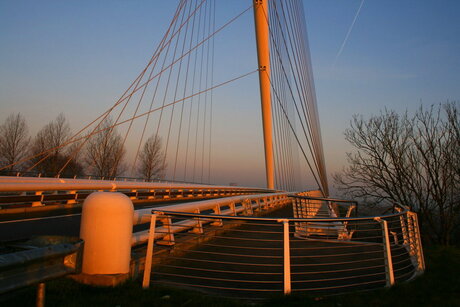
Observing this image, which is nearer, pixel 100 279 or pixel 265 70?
pixel 100 279

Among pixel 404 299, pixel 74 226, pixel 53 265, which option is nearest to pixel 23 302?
pixel 53 265

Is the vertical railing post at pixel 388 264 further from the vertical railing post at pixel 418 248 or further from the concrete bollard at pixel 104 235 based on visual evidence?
the concrete bollard at pixel 104 235

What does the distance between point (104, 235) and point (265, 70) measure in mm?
14091

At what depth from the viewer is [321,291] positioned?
150 inches

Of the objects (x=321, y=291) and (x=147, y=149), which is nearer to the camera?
(x=321, y=291)

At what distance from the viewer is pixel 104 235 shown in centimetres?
332

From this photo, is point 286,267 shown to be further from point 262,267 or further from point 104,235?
point 104,235

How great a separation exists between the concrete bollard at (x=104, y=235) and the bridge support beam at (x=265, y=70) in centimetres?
1165

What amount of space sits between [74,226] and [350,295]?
17.8ft

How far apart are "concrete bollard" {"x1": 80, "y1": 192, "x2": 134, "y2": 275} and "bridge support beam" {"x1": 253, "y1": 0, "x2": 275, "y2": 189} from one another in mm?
11648

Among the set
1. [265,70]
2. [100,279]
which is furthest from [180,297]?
[265,70]

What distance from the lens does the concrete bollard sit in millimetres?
3311

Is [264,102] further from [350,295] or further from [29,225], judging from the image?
[350,295]

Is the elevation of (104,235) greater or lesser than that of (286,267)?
greater
